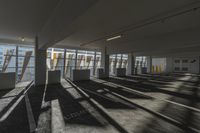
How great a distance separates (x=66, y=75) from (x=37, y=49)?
236 inches

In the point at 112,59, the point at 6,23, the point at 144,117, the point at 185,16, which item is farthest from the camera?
the point at 112,59

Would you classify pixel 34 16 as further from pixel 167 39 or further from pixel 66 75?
pixel 66 75

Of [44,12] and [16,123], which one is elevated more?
[44,12]

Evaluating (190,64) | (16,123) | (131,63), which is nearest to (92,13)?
(16,123)

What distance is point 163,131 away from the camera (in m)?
3.12

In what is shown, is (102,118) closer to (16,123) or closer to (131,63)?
(16,123)

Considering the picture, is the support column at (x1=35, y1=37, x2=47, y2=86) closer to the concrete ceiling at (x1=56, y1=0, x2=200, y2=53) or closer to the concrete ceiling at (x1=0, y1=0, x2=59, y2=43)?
the concrete ceiling at (x1=0, y1=0, x2=59, y2=43)

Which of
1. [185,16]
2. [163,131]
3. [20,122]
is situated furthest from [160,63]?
[20,122]

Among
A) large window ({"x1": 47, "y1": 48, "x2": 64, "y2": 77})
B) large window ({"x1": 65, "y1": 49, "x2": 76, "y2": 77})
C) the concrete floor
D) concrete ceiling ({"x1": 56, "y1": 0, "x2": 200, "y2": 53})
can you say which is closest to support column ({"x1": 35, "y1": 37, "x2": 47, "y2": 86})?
the concrete floor

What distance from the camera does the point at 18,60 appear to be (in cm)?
1102

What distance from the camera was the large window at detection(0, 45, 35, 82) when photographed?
33.8 ft

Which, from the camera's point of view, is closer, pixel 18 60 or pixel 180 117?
pixel 180 117

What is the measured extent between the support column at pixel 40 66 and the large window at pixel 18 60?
3.57 m

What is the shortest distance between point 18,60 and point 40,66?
399 centimetres
